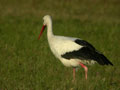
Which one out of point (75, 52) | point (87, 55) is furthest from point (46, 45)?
point (87, 55)

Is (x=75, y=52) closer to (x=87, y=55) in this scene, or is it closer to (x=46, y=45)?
(x=87, y=55)

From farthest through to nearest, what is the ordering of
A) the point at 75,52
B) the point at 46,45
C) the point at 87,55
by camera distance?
the point at 46,45 → the point at 75,52 → the point at 87,55

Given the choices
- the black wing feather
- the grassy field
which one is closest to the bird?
the black wing feather

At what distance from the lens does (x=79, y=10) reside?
57.8 ft

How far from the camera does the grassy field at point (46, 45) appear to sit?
6473 millimetres

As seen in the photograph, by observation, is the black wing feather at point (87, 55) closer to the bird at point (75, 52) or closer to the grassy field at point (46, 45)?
the bird at point (75, 52)

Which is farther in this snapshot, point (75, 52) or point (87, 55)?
point (75, 52)

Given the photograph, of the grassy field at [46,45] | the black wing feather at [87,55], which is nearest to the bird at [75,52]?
the black wing feather at [87,55]

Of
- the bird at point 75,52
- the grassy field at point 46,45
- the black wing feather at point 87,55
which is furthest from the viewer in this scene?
the bird at point 75,52

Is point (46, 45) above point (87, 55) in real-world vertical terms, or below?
below

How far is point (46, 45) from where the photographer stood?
32.4 ft

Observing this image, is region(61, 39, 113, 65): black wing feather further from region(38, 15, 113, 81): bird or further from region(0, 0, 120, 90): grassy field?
region(0, 0, 120, 90): grassy field

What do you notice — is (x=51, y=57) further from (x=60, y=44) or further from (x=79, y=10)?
(x=79, y=10)

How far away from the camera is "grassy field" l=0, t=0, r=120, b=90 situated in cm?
647
